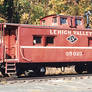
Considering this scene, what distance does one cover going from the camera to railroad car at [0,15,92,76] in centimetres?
1462

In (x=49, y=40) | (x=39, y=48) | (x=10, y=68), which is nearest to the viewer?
(x=10, y=68)

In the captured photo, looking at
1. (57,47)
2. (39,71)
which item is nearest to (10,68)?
(39,71)

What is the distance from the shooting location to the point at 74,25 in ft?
55.3

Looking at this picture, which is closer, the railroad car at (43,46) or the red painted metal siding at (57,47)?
the railroad car at (43,46)

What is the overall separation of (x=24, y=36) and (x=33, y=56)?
1.40m

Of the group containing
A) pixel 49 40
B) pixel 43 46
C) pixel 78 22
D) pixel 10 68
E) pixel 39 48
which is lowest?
pixel 10 68

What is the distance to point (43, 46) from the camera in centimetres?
1530

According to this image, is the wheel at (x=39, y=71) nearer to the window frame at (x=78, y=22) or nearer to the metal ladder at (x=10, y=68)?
the metal ladder at (x=10, y=68)

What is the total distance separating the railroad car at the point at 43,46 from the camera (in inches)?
576

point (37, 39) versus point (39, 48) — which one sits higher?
point (37, 39)

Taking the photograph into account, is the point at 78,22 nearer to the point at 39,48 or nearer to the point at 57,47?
the point at 57,47

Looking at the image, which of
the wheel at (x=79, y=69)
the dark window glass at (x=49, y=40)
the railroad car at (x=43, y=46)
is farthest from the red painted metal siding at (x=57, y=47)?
the wheel at (x=79, y=69)

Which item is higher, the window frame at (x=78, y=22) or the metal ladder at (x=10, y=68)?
the window frame at (x=78, y=22)

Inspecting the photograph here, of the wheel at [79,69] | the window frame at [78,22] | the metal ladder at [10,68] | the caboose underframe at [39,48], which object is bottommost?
the wheel at [79,69]
